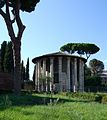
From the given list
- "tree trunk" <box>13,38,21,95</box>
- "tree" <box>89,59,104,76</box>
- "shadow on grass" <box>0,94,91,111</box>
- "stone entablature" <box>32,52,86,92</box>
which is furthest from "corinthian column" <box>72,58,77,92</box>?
"shadow on grass" <box>0,94,91,111</box>

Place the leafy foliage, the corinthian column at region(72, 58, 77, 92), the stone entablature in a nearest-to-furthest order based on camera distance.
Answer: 1. the leafy foliage
2. the stone entablature
3. the corinthian column at region(72, 58, 77, 92)

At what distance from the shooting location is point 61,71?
5778 cm

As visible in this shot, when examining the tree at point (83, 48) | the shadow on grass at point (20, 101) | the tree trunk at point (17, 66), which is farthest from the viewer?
the tree at point (83, 48)

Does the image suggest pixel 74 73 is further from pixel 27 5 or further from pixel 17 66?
pixel 17 66

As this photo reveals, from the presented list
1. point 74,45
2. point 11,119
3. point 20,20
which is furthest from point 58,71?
point 11,119

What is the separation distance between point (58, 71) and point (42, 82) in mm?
4806

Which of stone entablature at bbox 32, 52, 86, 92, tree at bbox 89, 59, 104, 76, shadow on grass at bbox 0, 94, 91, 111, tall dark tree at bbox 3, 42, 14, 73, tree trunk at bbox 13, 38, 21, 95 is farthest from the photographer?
tree at bbox 89, 59, 104, 76

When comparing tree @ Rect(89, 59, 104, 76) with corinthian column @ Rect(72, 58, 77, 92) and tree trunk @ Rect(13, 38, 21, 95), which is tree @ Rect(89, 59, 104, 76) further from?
tree trunk @ Rect(13, 38, 21, 95)

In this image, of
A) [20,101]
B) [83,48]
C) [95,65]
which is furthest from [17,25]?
[95,65]

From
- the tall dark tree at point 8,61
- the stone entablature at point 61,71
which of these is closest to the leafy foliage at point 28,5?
the tall dark tree at point 8,61

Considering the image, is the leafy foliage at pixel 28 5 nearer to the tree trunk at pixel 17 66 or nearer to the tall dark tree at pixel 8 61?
the tree trunk at pixel 17 66

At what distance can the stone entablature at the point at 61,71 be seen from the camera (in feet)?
185

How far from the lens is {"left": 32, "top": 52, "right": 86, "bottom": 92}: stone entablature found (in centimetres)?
5628

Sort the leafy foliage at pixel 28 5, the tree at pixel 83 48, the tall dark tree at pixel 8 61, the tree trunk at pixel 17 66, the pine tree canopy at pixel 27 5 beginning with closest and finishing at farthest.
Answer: the tree trunk at pixel 17 66
the pine tree canopy at pixel 27 5
the leafy foliage at pixel 28 5
the tall dark tree at pixel 8 61
the tree at pixel 83 48
